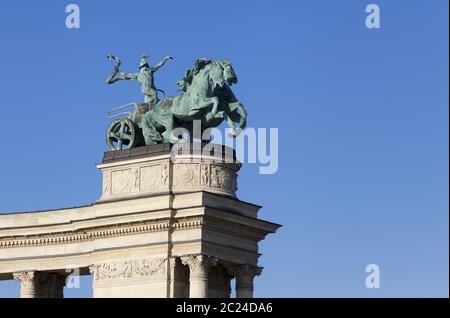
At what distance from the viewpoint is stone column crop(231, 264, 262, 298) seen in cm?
5428

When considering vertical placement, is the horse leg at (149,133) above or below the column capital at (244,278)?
above

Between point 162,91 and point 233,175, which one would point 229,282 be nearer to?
point 233,175

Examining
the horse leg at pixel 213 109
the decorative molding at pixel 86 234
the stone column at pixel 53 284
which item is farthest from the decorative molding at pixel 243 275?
the stone column at pixel 53 284

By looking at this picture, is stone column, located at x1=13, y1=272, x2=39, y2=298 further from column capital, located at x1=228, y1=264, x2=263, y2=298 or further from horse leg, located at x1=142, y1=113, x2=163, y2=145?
column capital, located at x1=228, y1=264, x2=263, y2=298

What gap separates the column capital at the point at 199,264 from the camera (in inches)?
2048

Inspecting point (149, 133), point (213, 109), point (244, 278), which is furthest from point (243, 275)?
point (149, 133)

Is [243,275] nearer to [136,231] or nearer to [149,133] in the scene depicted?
[136,231]

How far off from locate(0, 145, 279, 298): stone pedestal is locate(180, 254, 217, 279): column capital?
4cm

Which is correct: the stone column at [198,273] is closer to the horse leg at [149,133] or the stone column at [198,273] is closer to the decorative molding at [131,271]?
the decorative molding at [131,271]

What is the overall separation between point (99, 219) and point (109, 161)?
2639mm

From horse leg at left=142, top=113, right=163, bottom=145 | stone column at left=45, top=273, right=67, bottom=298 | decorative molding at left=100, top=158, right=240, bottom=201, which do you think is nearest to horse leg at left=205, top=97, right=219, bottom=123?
decorative molding at left=100, top=158, right=240, bottom=201

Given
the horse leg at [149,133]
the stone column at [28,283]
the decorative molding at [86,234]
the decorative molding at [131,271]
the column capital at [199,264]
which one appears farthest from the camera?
the stone column at [28,283]

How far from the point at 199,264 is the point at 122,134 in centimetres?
746
